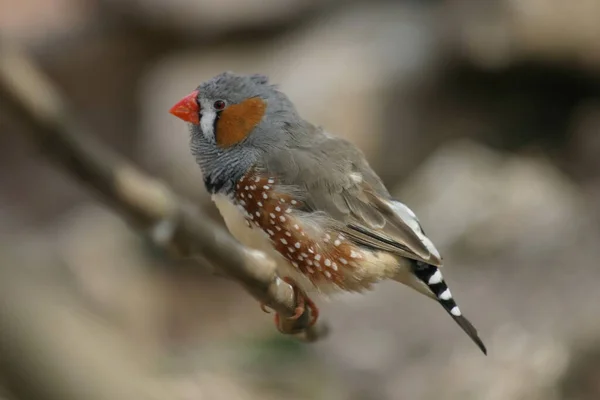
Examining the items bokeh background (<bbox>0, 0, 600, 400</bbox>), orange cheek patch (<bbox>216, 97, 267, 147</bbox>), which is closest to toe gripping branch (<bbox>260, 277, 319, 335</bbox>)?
orange cheek patch (<bbox>216, 97, 267, 147</bbox>)

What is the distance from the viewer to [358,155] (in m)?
1.26

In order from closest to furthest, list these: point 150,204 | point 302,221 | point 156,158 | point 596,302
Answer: point 150,204 → point 302,221 → point 596,302 → point 156,158

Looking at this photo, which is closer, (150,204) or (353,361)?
(150,204)

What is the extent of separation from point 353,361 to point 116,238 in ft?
7.23

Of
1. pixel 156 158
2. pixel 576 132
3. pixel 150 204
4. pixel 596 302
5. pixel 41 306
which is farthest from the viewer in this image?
pixel 156 158

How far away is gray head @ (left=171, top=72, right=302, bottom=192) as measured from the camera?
3.77 ft

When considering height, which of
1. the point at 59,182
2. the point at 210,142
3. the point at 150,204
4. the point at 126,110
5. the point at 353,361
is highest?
→ the point at 126,110

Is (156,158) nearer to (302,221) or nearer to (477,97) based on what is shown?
(477,97)

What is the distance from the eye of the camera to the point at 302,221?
137cm

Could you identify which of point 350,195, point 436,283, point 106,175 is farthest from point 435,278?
point 106,175

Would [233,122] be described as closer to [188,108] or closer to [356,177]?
[188,108]

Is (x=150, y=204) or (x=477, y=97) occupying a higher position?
(x=477, y=97)

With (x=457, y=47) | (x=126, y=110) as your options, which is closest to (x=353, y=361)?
(x=457, y=47)

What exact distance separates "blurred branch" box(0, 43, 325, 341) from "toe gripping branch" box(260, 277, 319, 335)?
309mm
